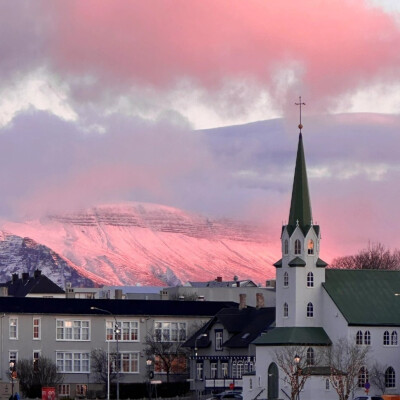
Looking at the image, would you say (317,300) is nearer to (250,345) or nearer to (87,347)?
(250,345)

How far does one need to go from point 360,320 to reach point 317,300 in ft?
18.7

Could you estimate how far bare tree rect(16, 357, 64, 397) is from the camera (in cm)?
17525

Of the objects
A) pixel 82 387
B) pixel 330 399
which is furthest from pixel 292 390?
pixel 82 387

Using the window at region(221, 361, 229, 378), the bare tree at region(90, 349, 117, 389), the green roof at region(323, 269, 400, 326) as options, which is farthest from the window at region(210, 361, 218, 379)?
the green roof at region(323, 269, 400, 326)

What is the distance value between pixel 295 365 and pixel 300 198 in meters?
21.3

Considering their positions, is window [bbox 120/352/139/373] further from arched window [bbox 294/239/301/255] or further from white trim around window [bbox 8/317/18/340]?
arched window [bbox 294/239/301/255]

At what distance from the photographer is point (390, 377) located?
15875cm

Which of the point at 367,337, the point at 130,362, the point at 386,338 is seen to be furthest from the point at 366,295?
the point at 130,362

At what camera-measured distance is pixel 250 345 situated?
563 ft

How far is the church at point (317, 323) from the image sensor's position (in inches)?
6088

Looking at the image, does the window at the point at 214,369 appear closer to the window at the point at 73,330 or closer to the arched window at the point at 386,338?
the window at the point at 73,330

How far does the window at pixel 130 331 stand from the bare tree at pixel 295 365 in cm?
3792

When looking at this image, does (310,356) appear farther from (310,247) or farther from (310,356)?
(310,247)

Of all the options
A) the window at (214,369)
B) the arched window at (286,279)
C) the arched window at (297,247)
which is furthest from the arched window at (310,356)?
the window at (214,369)
